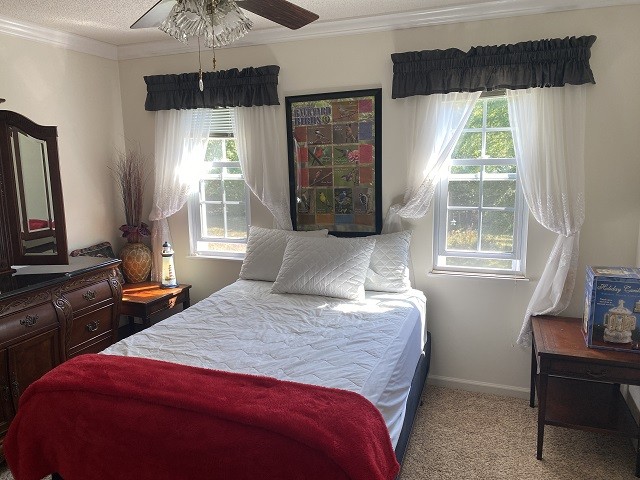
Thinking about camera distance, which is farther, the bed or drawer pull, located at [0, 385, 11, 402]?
drawer pull, located at [0, 385, 11, 402]

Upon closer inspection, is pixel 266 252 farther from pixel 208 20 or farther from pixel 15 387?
pixel 208 20

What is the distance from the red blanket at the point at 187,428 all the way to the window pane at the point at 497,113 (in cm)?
211

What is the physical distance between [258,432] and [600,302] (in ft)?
6.11

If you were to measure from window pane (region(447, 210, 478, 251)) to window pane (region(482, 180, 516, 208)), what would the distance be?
0.38 feet

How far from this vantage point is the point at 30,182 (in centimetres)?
297

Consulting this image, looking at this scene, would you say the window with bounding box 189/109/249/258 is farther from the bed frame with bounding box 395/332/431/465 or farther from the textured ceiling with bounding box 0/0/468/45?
the bed frame with bounding box 395/332/431/465

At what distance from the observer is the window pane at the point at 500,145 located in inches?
119

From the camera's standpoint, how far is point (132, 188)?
380 cm

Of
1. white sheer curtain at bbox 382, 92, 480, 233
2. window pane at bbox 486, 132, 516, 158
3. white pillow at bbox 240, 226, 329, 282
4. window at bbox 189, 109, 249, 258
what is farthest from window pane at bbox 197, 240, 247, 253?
window pane at bbox 486, 132, 516, 158

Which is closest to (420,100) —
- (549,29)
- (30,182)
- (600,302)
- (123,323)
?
(549,29)

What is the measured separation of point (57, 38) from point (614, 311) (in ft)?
12.8

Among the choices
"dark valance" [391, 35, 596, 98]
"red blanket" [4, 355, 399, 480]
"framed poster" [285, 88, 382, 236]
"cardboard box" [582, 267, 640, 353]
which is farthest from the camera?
"framed poster" [285, 88, 382, 236]

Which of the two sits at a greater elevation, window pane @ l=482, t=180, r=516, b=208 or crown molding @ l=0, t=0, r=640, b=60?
crown molding @ l=0, t=0, r=640, b=60

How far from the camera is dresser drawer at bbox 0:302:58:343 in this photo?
2441mm
